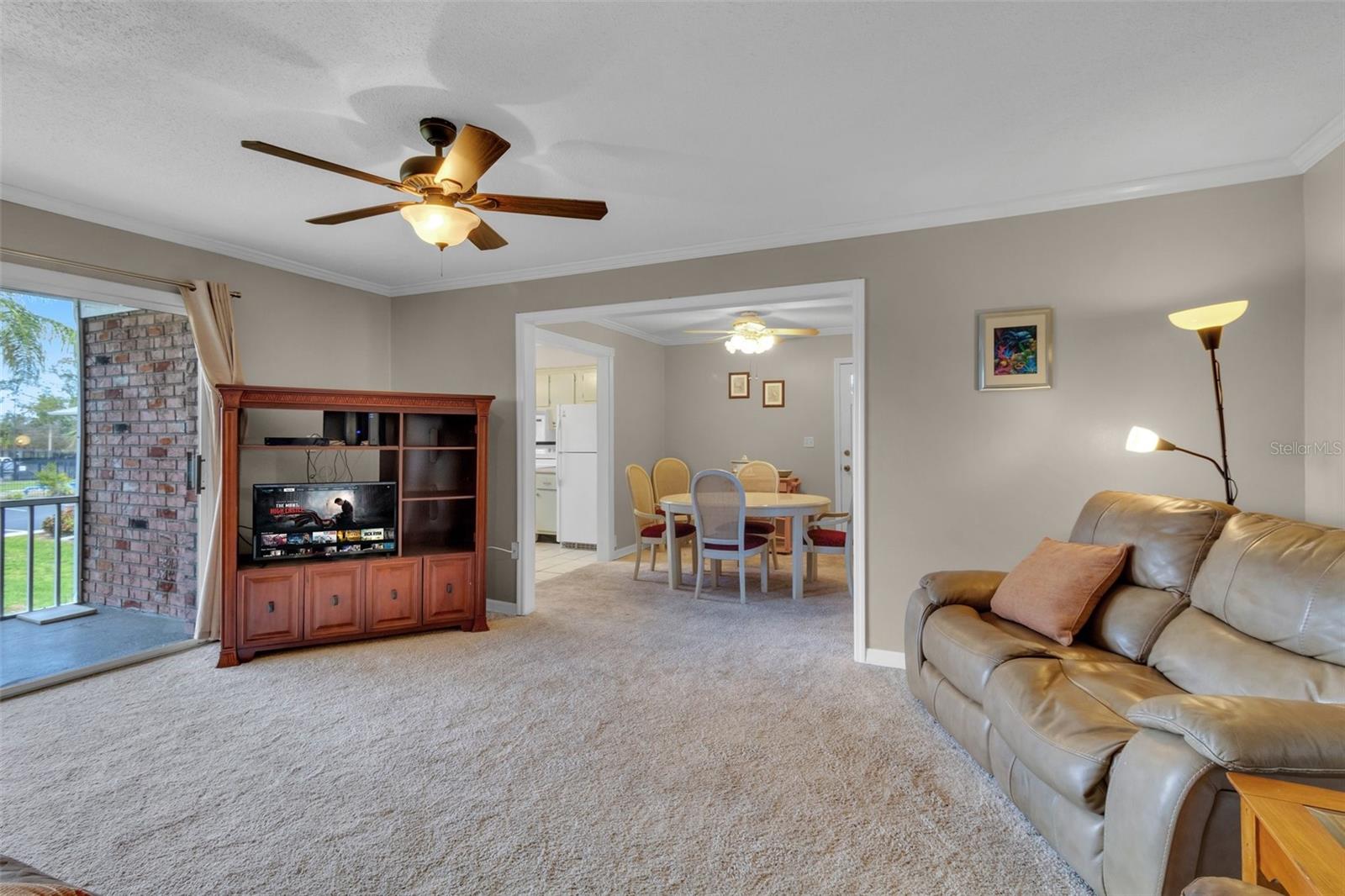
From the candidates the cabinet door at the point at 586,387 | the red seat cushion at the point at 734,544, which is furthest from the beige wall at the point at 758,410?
the red seat cushion at the point at 734,544

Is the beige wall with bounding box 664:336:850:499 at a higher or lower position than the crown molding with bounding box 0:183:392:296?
lower

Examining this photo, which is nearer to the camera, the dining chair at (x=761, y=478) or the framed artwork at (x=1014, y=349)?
the framed artwork at (x=1014, y=349)

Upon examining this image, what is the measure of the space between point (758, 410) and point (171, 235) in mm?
5272

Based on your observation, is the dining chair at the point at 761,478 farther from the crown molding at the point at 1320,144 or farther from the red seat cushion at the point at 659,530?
the crown molding at the point at 1320,144

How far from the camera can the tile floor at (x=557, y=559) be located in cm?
582

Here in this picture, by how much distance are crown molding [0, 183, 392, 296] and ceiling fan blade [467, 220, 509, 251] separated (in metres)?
2.14

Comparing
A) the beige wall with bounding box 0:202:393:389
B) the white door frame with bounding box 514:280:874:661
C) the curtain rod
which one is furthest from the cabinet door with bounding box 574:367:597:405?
the curtain rod

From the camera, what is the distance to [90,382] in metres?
3.79

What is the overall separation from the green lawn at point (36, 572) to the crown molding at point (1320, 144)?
669cm

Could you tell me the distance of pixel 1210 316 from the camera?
2.47 metres

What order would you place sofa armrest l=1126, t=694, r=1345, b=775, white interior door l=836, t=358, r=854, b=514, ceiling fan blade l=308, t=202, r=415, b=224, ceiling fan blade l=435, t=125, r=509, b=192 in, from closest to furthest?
1. sofa armrest l=1126, t=694, r=1345, b=775
2. ceiling fan blade l=435, t=125, r=509, b=192
3. ceiling fan blade l=308, t=202, r=415, b=224
4. white interior door l=836, t=358, r=854, b=514

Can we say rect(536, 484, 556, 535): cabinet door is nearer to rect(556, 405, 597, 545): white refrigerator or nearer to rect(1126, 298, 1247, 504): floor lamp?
rect(556, 405, 597, 545): white refrigerator

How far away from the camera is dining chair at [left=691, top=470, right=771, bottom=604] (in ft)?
15.3

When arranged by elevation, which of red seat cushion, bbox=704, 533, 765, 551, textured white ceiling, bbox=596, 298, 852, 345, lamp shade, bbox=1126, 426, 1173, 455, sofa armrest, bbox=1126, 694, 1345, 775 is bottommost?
red seat cushion, bbox=704, 533, 765, 551
